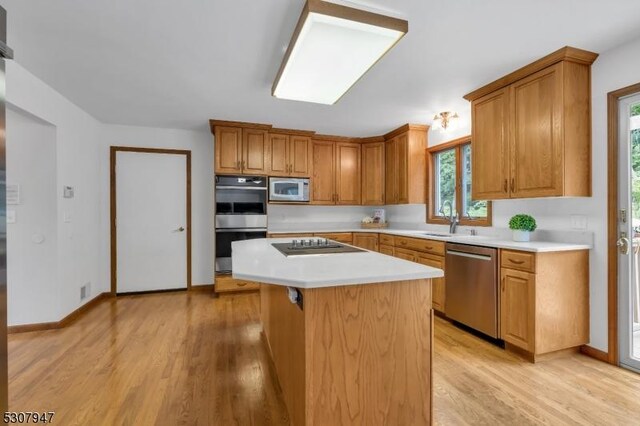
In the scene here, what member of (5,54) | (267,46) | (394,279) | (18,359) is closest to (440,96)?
(267,46)

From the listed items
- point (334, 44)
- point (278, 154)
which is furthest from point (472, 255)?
point (278, 154)

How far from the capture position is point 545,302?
2404 mm

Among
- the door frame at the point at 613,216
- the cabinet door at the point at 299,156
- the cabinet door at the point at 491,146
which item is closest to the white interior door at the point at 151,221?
the cabinet door at the point at 299,156

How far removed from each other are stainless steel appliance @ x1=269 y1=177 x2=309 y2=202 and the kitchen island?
293cm

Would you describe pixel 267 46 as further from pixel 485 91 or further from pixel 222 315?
pixel 222 315

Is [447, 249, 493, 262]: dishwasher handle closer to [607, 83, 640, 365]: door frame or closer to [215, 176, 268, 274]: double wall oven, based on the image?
[607, 83, 640, 365]: door frame

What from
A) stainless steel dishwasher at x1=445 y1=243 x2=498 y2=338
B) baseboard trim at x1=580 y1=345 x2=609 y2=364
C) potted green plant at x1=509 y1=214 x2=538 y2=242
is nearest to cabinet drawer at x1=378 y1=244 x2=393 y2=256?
stainless steel dishwasher at x1=445 y1=243 x2=498 y2=338

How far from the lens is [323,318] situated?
1373 millimetres

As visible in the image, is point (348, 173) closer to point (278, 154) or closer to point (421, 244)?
point (278, 154)

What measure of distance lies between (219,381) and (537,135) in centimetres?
Answer: 311

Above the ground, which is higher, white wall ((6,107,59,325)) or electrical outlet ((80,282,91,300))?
white wall ((6,107,59,325))

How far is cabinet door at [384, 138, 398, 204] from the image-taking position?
473cm

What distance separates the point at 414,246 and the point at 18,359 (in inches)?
150

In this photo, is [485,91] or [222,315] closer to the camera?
[485,91]
